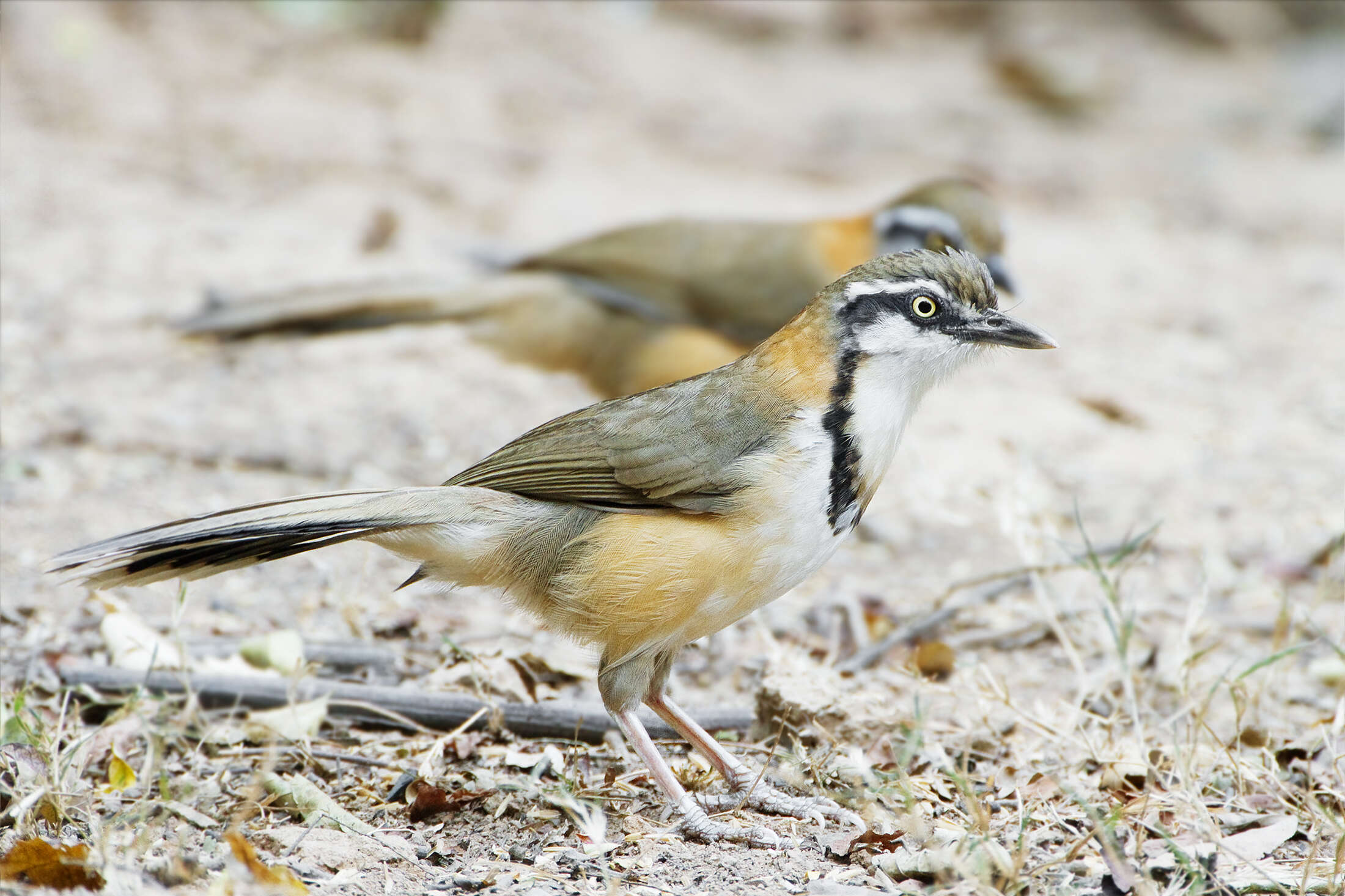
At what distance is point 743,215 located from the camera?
9.75 meters

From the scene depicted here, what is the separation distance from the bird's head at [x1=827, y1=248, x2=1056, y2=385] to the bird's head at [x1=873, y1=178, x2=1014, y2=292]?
10.0 ft

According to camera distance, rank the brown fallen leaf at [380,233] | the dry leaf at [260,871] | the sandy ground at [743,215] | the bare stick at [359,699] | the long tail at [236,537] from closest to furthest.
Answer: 1. the dry leaf at [260,871]
2. the long tail at [236,537]
3. the bare stick at [359,699]
4. the sandy ground at [743,215]
5. the brown fallen leaf at [380,233]

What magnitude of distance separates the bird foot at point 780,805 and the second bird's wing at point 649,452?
76 centimetres

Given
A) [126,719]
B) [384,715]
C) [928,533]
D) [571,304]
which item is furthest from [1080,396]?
[126,719]

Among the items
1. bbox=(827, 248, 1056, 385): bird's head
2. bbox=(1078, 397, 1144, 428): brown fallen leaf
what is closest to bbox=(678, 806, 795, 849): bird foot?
bbox=(827, 248, 1056, 385): bird's head

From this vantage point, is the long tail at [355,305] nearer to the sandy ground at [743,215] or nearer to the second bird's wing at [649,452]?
the sandy ground at [743,215]

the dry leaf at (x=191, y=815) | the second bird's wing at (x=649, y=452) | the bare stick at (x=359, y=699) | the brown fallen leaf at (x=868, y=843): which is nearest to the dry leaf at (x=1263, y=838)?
the brown fallen leaf at (x=868, y=843)

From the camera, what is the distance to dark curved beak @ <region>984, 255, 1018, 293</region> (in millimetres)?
6848

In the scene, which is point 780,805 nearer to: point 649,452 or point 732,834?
point 732,834

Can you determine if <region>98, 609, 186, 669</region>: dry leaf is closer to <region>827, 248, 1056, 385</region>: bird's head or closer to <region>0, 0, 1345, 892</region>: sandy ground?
<region>0, 0, 1345, 892</region>: sandy ground

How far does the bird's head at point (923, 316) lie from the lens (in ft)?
12.6

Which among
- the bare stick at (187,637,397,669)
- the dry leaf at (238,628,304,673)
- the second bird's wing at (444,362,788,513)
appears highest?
the second bird's wing at (444,362,788,513)

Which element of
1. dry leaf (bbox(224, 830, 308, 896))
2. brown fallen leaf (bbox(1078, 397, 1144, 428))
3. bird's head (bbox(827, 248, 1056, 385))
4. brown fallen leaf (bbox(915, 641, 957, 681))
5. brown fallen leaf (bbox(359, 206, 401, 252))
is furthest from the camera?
brown fallen leaf (bbox(359, 206, 401, 252))

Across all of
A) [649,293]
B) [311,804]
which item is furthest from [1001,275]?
[311,804]
